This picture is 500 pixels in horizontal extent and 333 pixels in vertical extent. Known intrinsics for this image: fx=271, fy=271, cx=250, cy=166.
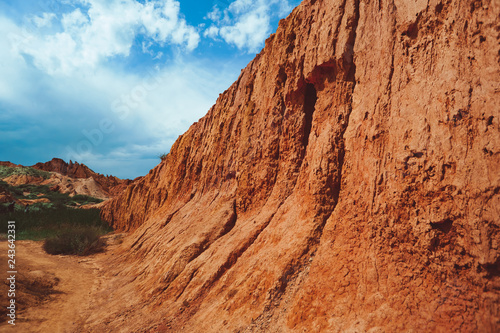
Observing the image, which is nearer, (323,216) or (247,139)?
(323,216)

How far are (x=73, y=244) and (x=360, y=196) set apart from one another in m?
15.8

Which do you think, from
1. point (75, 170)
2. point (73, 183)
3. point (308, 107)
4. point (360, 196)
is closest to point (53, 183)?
point (73, 183)

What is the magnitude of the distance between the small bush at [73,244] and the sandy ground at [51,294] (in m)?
2.69

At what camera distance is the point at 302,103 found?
7617 mm

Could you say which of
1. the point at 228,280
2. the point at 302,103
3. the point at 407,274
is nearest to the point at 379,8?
the point at 302,103

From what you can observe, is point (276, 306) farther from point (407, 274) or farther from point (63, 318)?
point (63, 318)

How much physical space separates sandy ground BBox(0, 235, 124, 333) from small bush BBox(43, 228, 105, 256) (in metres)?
2.69

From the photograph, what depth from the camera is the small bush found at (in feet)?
47.3

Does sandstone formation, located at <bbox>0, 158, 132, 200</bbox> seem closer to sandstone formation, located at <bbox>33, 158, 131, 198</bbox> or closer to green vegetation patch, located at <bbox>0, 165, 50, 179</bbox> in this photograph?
sandstone formation, located at <bbox>33, 158, 131, 198</bbox>

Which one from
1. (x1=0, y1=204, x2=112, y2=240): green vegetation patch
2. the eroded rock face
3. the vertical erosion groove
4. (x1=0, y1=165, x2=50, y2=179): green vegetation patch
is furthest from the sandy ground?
(x1=0, y1=165, x2=50, y2=179): green vegetation patch

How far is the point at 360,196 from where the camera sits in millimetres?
4914

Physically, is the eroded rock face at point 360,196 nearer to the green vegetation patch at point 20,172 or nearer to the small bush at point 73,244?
the small bush at point 73,244

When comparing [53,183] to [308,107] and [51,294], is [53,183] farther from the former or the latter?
[308,107]

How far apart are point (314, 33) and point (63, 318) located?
989 cm
